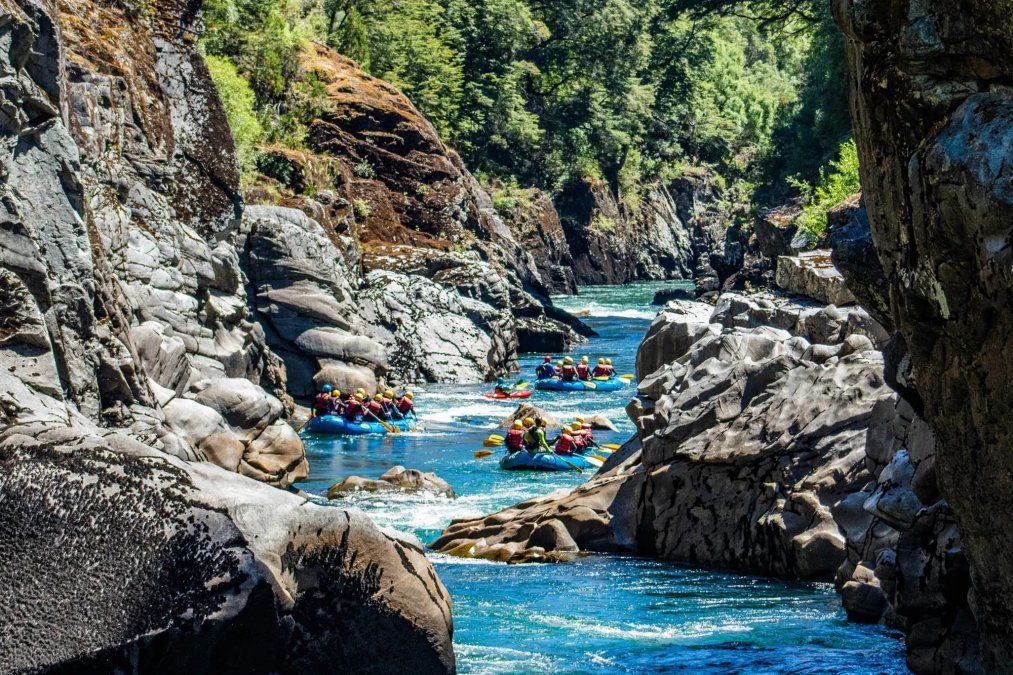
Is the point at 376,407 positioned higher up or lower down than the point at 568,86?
lower down

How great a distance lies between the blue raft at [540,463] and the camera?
1942cm

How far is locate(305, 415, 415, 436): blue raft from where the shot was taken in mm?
22672

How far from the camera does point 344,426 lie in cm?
2273

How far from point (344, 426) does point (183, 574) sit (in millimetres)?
16230

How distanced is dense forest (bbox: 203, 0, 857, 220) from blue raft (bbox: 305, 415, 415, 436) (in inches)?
360

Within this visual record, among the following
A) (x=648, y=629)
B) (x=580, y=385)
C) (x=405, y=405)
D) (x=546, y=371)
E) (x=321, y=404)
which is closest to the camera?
(x=648, y=629)

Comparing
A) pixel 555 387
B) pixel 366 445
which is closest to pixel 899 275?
pixel 366 445

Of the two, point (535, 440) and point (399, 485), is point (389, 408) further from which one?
point (399, 485)

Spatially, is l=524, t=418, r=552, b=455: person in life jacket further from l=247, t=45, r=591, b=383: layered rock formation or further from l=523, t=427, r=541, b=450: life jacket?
l=247, t=45, r=591, b=383: layered rock formation

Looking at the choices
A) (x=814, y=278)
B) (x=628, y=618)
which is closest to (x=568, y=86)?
(x=814, y=278)

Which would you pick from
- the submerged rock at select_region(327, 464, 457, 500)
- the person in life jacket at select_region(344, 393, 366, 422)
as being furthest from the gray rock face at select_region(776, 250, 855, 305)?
the person in life jacket at select_region(344, 393, 366, 422)

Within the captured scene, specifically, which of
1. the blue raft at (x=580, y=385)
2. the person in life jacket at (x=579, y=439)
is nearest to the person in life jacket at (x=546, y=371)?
the blue raft at (x=580, y=385)

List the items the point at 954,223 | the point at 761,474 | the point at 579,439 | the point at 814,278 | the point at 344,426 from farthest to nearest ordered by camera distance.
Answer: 1. the point at 344,426
2. the point at 579,439
3. the point at 814,278
4. the point at 761,474
5. the point at 954,223

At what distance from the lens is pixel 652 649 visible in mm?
9500
